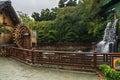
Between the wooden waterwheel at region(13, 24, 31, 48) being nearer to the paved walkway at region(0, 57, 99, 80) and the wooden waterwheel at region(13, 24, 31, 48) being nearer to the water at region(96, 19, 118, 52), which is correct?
the water at region(96, 19, 118, 52)

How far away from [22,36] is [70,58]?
12107 millimetres

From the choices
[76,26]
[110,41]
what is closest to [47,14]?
[76,26]

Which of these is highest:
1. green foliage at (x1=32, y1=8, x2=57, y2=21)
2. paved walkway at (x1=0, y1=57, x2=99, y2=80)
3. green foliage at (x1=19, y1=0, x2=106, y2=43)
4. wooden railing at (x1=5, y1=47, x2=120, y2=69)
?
green foliage at (x1=32, y1=8, x2=57, y2=21)

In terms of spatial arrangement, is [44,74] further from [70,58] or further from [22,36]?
[22,36]

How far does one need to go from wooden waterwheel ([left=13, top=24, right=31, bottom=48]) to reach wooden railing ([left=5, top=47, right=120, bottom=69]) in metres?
7.94

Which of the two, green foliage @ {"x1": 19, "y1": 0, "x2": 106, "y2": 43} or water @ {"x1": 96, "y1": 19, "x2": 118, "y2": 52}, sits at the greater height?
green foliage @ {"x1": 19, "y1": 0, "x2": 106, "y2": 43}

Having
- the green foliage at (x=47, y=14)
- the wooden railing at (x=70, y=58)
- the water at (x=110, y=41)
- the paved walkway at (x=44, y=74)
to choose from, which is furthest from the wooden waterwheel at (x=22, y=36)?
the green foliage at (x=47, y=14)

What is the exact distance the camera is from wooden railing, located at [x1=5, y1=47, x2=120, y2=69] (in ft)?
38.4

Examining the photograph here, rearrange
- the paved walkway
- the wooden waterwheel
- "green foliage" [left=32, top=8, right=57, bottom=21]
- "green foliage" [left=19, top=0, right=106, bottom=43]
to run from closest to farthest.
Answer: the paved walkway → the wooden waterwheel → "green foliage" [left=19, top=0, right=106, bottom=43] → "green foliage" [left=32, top=8, right=57, bottom=21]

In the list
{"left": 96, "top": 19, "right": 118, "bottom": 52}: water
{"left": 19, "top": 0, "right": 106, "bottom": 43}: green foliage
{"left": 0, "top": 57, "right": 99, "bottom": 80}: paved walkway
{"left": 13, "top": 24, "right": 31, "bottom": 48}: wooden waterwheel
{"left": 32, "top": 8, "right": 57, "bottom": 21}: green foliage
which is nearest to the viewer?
{"left": 0, "top": 57, "right": 99, "bottom": 80}: paved walkway

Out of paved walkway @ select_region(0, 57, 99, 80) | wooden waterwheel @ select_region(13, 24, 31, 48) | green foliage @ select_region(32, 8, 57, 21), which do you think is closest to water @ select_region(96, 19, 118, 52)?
wooden waterwheel @ select_region(13, 24, 31, 48)

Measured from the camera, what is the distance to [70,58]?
41.2 feet

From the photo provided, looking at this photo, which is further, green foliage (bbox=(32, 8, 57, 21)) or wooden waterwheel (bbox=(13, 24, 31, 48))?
green foliage (bbox=(32, 8, 57, 21))

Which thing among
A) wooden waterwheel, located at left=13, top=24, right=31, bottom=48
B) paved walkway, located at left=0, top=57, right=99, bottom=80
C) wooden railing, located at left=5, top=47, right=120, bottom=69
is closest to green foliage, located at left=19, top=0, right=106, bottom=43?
wooden waterwheel, located at left=13, top=24, right=31, bottom=48
